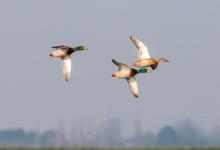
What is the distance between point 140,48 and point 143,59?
935 mm

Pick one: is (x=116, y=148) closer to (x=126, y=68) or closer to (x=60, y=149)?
(x=60, y=149)

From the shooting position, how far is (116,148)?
102875mm

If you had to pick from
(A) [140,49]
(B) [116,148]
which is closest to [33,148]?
(B) [116,148]

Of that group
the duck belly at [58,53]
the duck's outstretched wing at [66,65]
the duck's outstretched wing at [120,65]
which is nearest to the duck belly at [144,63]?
the duck's outstretched wing at [120,65]

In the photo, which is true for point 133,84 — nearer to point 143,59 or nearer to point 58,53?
point 143,59

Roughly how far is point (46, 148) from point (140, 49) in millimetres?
74419

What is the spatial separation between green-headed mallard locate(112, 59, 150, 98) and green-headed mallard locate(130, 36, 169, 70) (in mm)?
231

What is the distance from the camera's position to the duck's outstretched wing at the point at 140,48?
2025cm

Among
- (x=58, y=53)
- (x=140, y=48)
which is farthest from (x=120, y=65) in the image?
(x=58, y=53)

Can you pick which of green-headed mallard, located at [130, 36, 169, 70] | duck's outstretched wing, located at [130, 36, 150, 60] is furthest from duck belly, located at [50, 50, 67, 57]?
duck's outstretched wing, located at [130, 36, 150, 60]

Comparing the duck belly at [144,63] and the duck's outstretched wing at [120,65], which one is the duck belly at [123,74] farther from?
the duck belly at [144,63]

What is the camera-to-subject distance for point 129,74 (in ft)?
64.4

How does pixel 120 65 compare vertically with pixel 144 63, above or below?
below

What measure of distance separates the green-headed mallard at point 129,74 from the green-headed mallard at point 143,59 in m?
0.23
